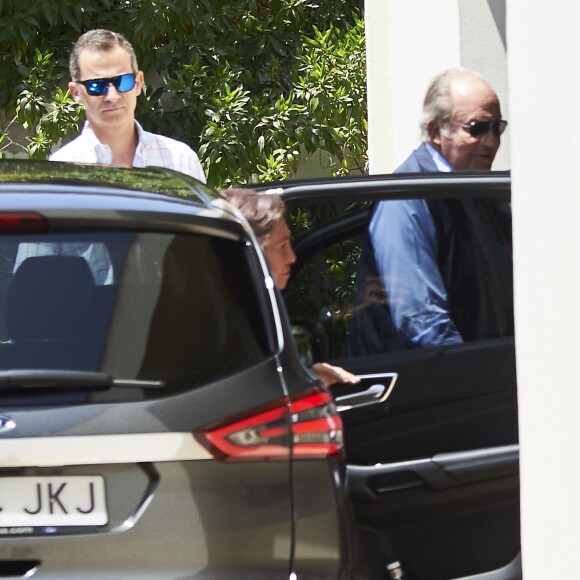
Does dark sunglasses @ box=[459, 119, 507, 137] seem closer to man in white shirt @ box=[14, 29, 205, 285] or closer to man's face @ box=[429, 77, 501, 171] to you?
man's face @ box=[429, 77, 501, 171]

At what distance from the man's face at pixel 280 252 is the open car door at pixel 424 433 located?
8cm

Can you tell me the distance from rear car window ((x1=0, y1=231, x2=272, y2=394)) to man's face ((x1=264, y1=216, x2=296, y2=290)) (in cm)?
85

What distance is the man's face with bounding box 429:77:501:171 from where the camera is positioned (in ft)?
17.2

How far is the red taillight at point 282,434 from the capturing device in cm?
298

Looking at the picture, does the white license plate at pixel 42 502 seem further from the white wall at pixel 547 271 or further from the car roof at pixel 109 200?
the white wall at pixel 547 271

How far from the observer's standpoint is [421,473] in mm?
4062

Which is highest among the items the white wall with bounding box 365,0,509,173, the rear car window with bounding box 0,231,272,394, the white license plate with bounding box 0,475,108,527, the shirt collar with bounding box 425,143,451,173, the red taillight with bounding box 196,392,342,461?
the white wall with bounding box 365,0,509,173

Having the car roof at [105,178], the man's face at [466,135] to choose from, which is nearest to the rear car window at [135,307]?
the car roof at [105,178]

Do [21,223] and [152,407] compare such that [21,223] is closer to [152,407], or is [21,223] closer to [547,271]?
[152,407]

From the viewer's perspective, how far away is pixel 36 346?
300 cm

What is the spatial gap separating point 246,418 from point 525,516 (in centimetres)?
94

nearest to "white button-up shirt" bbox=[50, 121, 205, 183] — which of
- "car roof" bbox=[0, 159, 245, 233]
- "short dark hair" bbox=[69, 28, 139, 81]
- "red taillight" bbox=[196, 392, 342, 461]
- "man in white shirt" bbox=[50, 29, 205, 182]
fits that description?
"man in white shirt" bbox=[50, 29, 205, 182]

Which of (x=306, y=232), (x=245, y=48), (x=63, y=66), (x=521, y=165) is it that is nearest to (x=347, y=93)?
(x=245, y=48)

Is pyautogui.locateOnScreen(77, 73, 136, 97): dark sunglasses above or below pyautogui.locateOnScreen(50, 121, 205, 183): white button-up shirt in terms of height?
above
